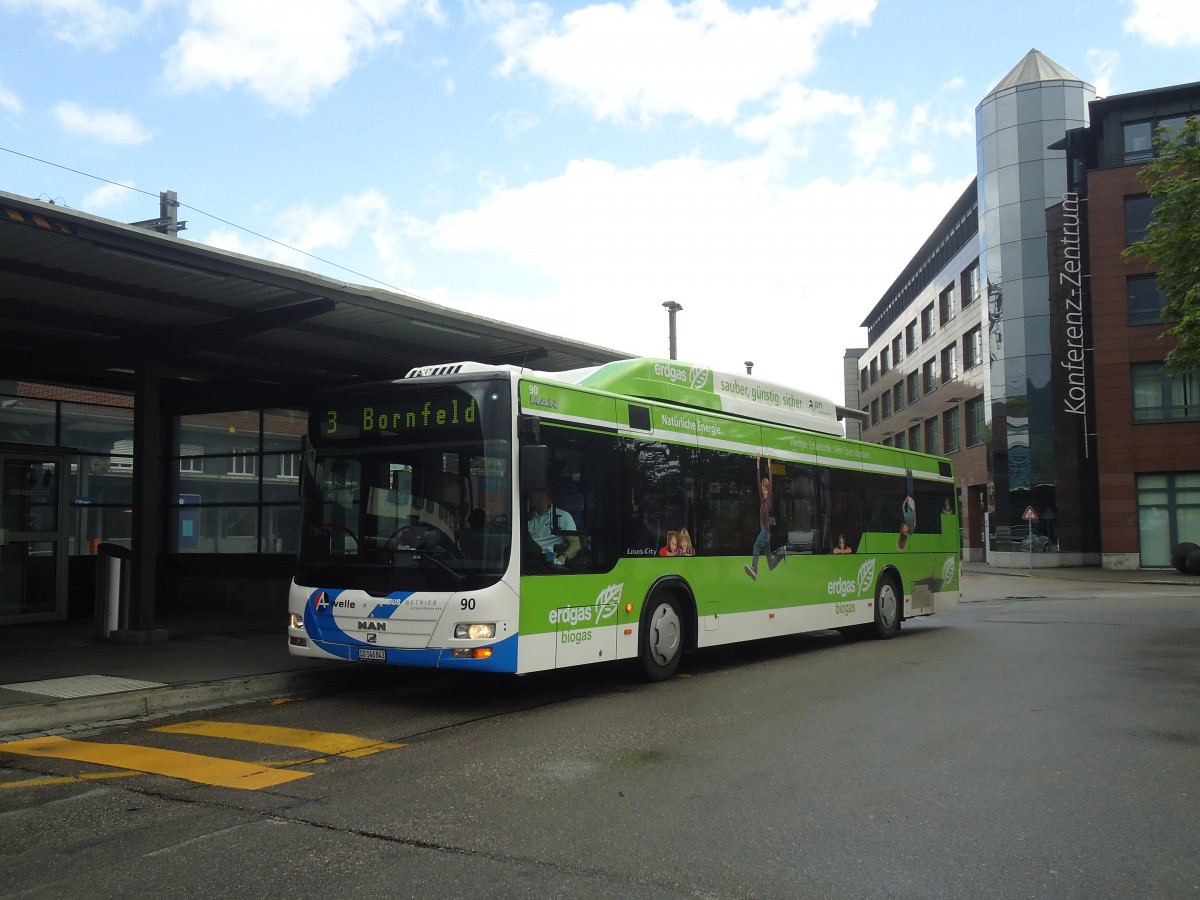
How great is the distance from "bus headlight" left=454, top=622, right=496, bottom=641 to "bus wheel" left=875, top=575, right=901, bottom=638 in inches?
333

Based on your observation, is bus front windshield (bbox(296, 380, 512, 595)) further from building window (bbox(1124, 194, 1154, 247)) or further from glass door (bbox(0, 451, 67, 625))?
building window (bbox(1124, 194, 1154, 247))

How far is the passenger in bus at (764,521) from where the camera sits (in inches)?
A: 486

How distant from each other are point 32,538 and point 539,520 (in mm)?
10152

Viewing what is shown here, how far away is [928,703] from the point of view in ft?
30.5

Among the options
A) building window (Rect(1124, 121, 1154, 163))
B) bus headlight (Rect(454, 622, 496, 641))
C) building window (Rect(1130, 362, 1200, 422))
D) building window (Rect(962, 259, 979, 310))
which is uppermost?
building window (Rect(1124, 121, 1154, 163))

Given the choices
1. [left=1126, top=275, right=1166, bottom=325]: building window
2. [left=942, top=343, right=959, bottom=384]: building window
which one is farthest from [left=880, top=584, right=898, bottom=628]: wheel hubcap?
[left=942, top=343, right=959, bottom=384]: building window

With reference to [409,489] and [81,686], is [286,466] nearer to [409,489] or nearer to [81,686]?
[81,686]

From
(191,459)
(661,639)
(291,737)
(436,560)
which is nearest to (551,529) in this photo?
(436,560)

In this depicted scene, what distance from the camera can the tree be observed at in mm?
17719

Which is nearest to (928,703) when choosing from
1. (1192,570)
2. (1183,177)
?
(1183,177)

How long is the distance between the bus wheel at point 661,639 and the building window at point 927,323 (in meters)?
53.7

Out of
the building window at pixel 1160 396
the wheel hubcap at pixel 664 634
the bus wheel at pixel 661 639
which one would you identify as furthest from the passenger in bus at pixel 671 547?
the building window at pixel 1160 396

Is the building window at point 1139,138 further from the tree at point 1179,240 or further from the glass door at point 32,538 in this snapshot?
the glass door at point 32,538

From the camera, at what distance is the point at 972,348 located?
51844 mm
